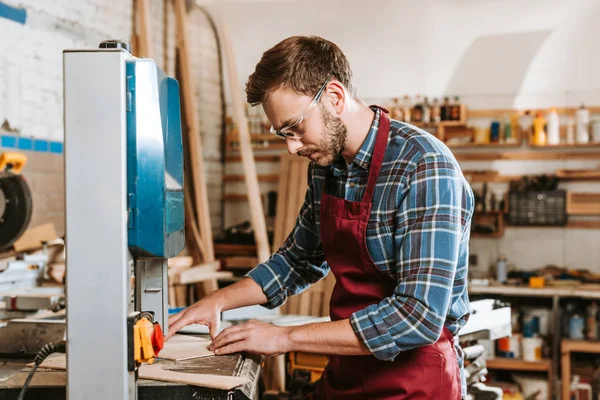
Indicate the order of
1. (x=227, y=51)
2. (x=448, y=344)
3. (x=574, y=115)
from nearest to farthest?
(x=448, y=344) → (x=227, y=51) → (x=574, y=115)

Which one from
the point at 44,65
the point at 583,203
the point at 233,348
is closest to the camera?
the point at 233,348

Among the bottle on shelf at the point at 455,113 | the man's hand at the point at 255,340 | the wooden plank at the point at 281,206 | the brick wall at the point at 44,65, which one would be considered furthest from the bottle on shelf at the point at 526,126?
the man's hand at the point at 255,340

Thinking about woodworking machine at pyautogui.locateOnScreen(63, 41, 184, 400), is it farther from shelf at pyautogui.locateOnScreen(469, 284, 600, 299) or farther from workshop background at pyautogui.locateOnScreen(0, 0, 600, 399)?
shelf at pyautogui.locateOnScreen(469, 284, 600, 299)

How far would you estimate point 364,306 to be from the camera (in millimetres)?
1510

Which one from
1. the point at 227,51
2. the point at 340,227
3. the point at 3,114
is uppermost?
the point at 227,51

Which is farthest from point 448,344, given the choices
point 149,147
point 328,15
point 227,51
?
point 328,15

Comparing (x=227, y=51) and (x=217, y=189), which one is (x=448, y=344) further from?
(x=217, y=189)

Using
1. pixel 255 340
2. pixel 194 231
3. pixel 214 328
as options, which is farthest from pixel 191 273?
pixel 255 340

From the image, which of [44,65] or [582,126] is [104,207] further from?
[582,126]

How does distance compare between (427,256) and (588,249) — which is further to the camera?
(588,249)

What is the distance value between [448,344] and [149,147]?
2.81 feet

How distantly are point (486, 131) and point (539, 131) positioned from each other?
420 mm

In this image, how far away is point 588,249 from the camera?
202 inches

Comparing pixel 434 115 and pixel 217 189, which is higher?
pixel 434 115
